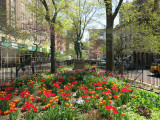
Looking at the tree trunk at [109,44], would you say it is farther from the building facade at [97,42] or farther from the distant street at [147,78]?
the distant street at [147,78]

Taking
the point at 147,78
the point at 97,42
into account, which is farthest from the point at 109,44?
the point at 97,42

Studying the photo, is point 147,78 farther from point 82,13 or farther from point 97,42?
point 97,42

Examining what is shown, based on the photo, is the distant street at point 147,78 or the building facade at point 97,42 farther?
the building facade at point 97,42

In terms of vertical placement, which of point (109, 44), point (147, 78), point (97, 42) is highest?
point (97, 42)

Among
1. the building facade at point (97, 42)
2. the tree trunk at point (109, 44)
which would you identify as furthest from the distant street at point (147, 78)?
the building facade at point (97, 42)

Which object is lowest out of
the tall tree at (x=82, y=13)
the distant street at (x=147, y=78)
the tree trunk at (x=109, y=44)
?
the distant street at (x=147, y=78)

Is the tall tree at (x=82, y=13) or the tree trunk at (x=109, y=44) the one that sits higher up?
the tall tree at (x=82, y=13)

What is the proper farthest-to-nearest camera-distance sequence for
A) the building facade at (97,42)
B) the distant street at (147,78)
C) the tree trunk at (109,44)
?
the building facade at (97,42)
the tree trunk at (109,44)
the distant street at (147,78)

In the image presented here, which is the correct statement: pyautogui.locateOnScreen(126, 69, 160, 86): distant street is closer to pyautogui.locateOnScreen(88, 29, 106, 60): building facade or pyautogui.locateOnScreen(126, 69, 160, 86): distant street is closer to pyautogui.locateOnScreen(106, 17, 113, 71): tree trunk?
pyautogui.locateOnScreen(106, 17, 113, 71): tree trunk

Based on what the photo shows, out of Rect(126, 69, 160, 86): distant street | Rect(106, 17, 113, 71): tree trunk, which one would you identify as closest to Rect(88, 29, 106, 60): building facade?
Rect(106, 17, 113, 71): tree trunk

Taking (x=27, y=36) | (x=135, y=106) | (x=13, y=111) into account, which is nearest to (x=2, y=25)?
(x=27, y=36)

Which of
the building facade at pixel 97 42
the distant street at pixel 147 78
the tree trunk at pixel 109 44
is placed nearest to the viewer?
the distant street at pixel 147 78

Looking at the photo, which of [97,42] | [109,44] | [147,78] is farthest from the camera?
[97,42]

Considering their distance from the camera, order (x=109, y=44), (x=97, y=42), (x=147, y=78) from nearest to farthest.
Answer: (x=109, y=44) < (x=147, y=78) < (x=97, y=42)
